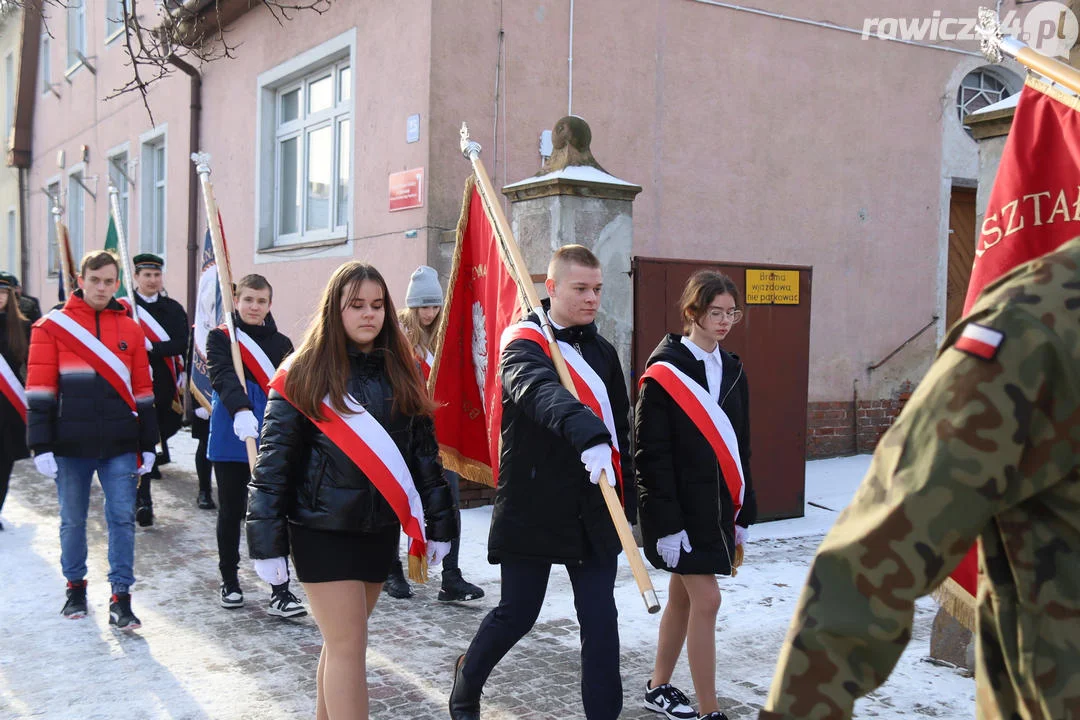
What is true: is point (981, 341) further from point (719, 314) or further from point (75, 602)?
point (75, 602)

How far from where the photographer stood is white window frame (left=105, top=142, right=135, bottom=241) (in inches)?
630

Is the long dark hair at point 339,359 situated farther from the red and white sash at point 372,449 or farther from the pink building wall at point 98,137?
the pink building wall at point 98,137

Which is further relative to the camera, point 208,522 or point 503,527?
point 208,522

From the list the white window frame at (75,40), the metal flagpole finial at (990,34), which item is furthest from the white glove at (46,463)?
the white window frame at (75,40)

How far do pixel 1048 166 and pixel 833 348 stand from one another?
335 inches

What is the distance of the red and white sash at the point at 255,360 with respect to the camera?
5938 mm

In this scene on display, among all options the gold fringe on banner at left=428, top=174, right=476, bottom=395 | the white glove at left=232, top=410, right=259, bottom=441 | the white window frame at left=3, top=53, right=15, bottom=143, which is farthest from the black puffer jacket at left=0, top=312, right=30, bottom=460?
the white window frame at left=3, top=53, right=15, bottom=143

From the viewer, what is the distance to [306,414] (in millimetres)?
3324

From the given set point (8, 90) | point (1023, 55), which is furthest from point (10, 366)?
point (8, 90)

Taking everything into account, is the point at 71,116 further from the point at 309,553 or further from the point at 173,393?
the point at 309,553

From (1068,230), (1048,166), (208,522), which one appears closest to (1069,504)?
(1068,230)

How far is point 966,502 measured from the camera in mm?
1262

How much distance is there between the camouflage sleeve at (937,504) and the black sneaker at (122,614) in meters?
4.56

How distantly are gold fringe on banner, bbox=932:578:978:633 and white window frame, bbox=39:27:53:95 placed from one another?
21.5m
